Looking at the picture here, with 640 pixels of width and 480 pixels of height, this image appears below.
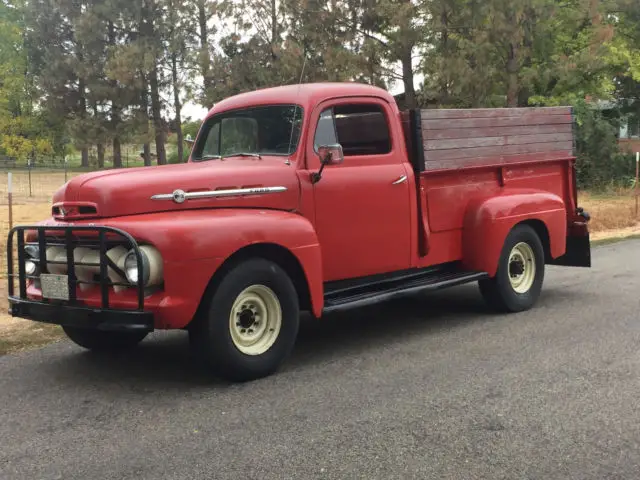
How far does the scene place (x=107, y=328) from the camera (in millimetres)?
4457

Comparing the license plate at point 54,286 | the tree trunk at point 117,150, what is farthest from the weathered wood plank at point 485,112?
the tree trunk at point 117,150

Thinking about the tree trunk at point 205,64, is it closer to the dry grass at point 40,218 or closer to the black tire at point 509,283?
the dry grass at point 40,218

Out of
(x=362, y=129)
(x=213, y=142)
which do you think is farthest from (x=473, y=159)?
(x=213, y=142)

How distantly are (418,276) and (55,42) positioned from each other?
41.4 m

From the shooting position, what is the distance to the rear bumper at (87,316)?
4414 millimetres

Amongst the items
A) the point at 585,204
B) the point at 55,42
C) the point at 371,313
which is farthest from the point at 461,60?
the point at 55,42

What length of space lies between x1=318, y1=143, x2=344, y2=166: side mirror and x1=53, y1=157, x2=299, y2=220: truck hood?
26 cm

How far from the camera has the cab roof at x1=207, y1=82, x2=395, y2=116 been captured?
569cm

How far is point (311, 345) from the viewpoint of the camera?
233 inches

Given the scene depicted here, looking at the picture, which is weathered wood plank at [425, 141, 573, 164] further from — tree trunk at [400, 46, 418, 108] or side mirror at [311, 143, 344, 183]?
tree trunk at [400, 46, 418, 108]

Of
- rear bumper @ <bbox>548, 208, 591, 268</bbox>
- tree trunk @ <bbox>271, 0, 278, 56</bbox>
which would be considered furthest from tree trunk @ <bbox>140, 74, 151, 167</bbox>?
rear bumper @ <bbox>548, 208, 591, 268</bbox>

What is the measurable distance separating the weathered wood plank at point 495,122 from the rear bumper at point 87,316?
315 centimetres

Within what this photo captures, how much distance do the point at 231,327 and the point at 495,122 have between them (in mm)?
→ 3629

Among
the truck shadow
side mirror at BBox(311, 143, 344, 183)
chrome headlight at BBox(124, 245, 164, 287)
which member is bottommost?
the truck shadow
